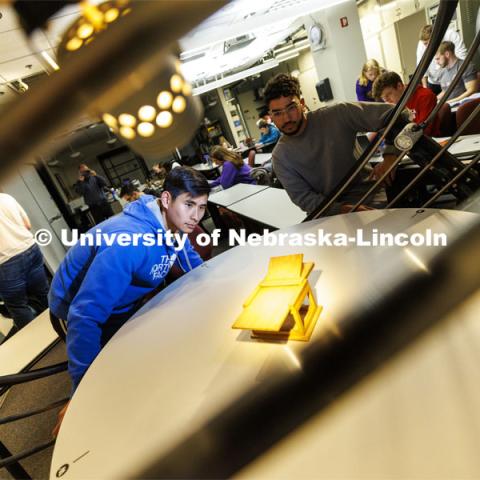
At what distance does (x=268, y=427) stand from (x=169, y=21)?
0.75m

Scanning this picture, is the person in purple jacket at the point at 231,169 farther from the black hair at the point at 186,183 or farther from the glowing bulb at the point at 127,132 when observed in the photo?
the glowing bulb at the point at 127,132

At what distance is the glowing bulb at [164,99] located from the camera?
327 millimetres

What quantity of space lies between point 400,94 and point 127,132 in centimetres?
310

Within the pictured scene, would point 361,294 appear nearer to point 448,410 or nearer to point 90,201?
point 448,410

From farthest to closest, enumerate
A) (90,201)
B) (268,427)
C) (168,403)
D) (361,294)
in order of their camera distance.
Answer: (90,201) < (361,294) < (168,403) < (268,427)

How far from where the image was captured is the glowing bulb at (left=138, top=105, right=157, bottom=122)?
317 millimetres

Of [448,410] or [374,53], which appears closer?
[448,410]

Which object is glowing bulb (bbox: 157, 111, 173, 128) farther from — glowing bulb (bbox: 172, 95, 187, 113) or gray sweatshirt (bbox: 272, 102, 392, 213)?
gray sweatshirt (bbox: 272, 102, 392, 213)

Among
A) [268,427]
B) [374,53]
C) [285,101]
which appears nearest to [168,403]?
[268,427]

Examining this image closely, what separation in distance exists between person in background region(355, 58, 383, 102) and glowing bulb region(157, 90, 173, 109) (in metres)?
4.44

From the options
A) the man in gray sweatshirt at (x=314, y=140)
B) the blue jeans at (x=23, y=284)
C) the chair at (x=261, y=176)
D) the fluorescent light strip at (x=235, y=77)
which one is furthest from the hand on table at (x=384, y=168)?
the fluorescent light strip at (x=235, y=77)

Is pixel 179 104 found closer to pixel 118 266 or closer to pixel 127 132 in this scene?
pixel 127 132

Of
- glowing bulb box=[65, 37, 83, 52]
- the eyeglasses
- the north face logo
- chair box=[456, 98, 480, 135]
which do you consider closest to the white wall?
chair box=[456, 98, 480, 135]

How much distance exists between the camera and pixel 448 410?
597 millimetres
